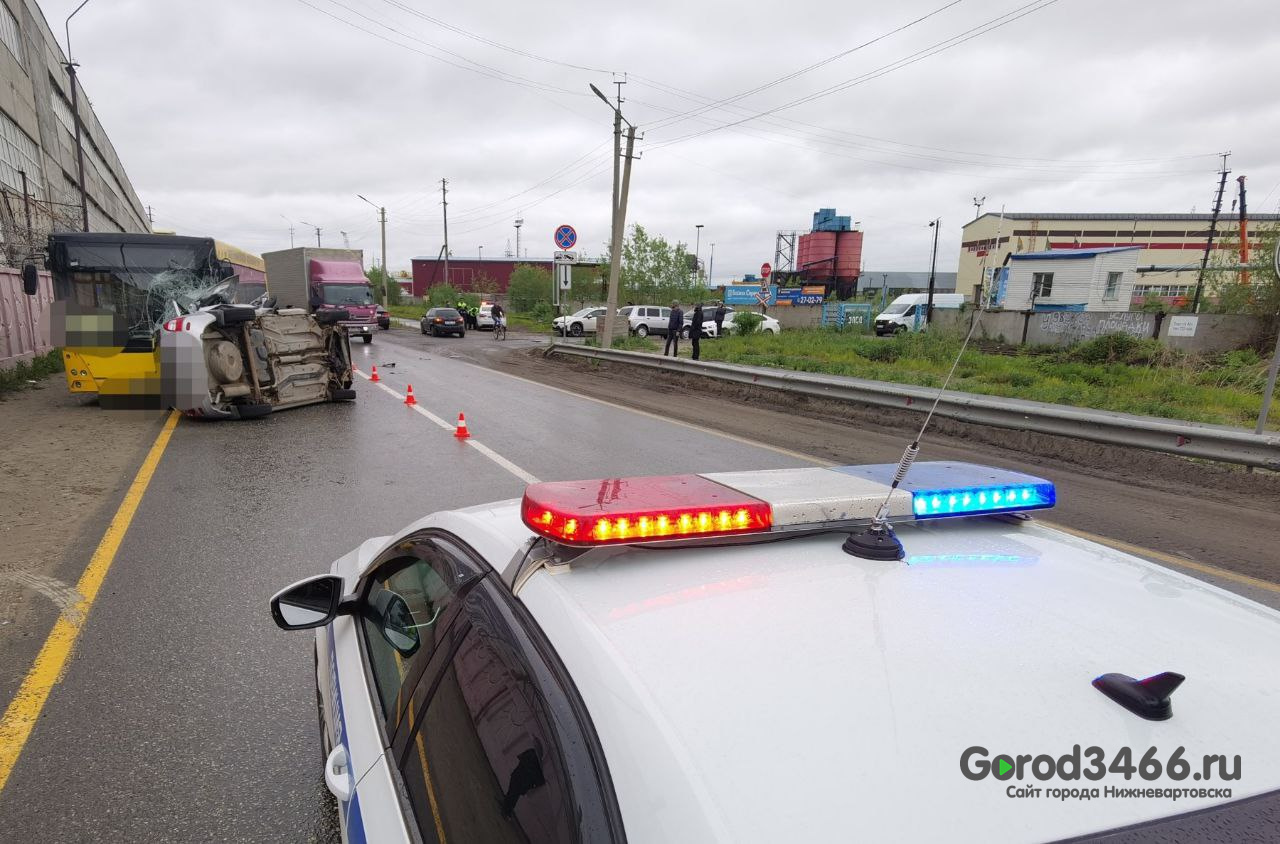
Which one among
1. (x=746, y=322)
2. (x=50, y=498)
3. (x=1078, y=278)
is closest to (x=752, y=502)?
(x=50, y=498)

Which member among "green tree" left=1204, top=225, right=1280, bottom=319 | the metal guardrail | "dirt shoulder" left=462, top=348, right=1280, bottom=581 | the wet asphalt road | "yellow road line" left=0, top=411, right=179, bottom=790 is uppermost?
"green tree" left=1204, top=225, right=1280, bottom=319

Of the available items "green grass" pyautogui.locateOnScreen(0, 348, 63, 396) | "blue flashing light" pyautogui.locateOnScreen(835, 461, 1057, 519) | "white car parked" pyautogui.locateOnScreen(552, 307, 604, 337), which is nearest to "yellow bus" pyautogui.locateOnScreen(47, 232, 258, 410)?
"green grass" pyautogui.locateOnScreen(0, 348, 63, 396)

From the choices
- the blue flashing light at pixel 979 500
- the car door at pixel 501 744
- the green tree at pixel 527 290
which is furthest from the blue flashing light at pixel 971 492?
the green tree at pixel 527 290

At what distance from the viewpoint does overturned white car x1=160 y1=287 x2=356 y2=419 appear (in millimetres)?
9648

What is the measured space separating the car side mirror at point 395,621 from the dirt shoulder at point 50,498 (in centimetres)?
248

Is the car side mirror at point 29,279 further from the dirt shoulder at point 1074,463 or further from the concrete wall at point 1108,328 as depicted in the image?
the concrete wall at point 1108,328

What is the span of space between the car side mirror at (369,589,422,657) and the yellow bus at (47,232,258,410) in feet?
34.1

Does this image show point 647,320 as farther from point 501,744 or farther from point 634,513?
point 501,744

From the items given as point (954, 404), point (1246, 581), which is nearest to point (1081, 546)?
point (1246, 581)

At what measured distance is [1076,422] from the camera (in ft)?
28.9

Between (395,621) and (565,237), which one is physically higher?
(565,237)

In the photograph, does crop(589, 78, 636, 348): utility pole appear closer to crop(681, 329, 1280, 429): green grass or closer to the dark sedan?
crop(681, 329, 1280, 429): green grass

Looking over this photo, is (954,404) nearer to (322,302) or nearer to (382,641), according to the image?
(382,641)

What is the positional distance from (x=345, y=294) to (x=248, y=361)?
66.0 ft
